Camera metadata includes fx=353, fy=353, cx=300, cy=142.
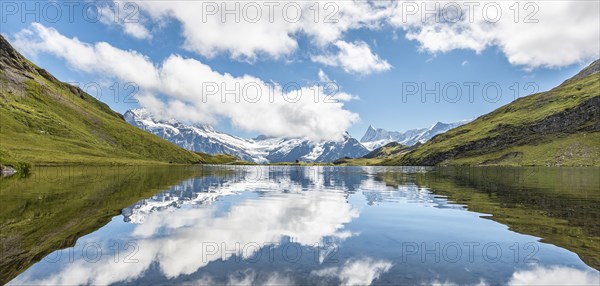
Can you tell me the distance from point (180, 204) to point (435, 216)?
27.0m

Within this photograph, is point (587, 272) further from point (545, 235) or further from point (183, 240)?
point (183, 240)

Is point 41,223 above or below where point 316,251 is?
above

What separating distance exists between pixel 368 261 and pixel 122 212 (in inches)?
988

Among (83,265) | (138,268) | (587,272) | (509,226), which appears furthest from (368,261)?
(509,226)

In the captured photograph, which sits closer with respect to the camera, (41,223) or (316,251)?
(316,251)

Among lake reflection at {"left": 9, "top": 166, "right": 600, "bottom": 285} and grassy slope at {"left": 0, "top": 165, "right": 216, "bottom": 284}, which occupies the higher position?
grassy slope at {"left": 0, "top": 165, "right": 216, "bottom": 284}

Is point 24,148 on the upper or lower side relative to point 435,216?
upper

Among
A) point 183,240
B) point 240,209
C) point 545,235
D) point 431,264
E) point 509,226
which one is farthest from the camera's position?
point 240,209

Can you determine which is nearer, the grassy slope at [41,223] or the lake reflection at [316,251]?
the lake reflection at [316,251]

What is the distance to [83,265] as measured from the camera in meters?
16.4

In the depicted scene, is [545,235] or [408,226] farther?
[408,226]

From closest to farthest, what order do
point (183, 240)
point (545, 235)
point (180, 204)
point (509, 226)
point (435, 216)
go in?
1. point (183, 240)
2. point (545, 235)
3. point (509, 226)
4. point (435, 216)
5. point (180, 204)

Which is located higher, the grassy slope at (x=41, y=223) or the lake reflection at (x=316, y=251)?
the grassy slope at (x=41, y=223)

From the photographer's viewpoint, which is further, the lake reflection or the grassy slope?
the grassy slope
